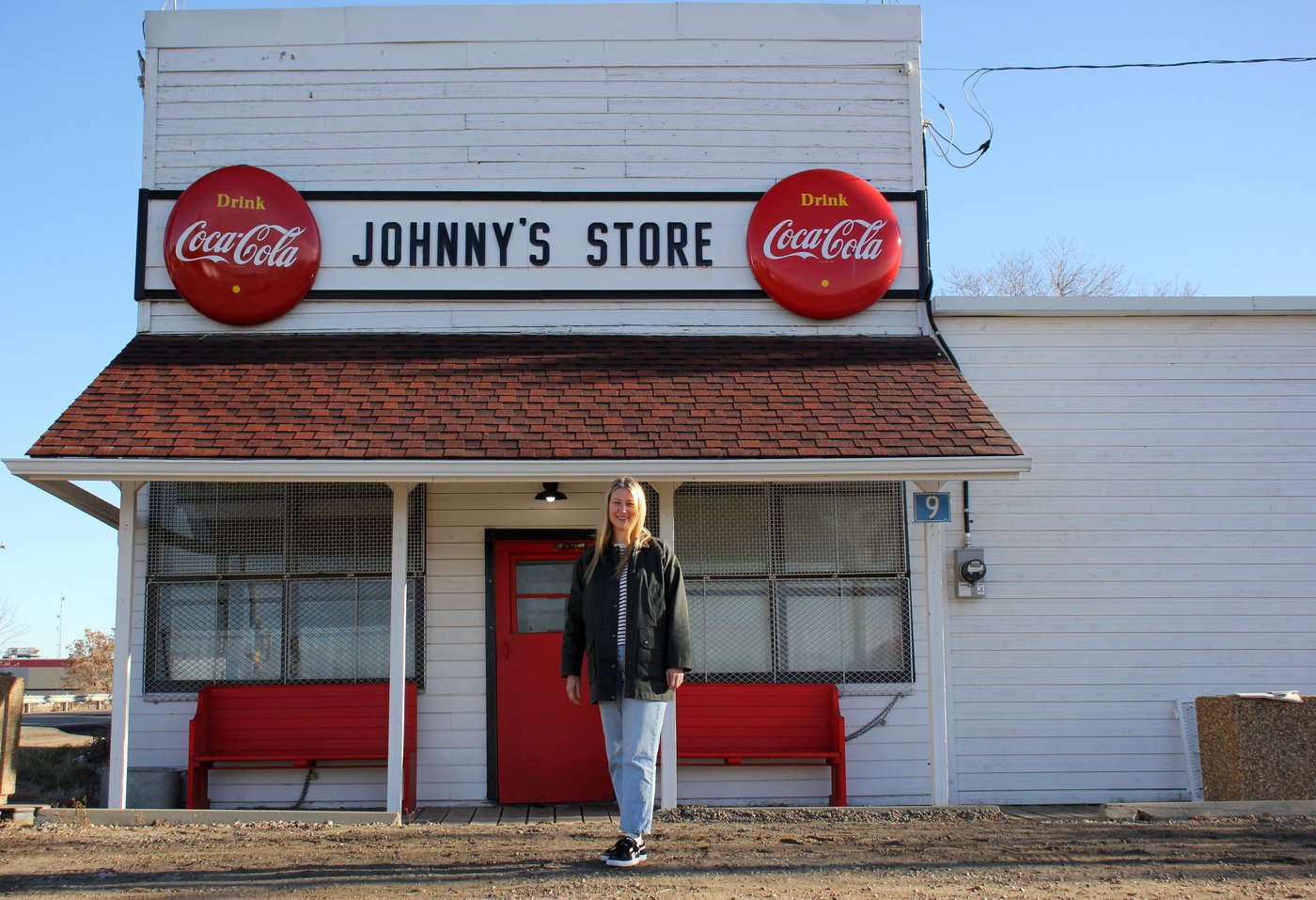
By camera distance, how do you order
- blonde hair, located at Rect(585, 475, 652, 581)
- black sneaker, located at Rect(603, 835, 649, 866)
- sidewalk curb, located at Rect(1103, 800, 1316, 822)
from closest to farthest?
black sneaker, located at Rect(603, 835, 649, 866) → blonde hair, located at Rect(585, 475, 652, 581) → sidewalk curb, located at Rect(1103, 800, 1316, 822)

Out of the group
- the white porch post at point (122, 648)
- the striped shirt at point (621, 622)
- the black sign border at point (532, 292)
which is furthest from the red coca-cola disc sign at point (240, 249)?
the striped shirt at point (621, 622)

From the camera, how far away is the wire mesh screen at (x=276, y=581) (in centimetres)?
840

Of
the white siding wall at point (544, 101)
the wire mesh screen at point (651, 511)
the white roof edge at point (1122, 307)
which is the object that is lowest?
the wire mesh screen at point (651, 511)

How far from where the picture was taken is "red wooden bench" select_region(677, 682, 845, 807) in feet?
27.2

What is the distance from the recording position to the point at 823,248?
8773mm

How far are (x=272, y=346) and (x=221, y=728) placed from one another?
266 cm

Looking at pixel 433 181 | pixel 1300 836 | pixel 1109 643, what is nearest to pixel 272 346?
pixel 433 181

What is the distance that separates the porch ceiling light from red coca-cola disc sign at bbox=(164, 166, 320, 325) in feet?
7.42

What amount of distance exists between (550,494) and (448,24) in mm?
3690

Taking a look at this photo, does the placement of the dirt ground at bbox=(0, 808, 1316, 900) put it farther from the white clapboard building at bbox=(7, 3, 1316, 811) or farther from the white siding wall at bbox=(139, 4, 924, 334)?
the white siding wall at bbox=(139, 4, 924, 334)

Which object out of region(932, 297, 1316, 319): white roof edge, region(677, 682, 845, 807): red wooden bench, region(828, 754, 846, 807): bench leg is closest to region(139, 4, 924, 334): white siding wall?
region(932, 297, 1316, 319): white roof edge

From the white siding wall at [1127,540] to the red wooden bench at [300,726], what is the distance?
13.1 feet

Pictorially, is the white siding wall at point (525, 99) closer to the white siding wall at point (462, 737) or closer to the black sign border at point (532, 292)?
the black sign border at point (532, 292)

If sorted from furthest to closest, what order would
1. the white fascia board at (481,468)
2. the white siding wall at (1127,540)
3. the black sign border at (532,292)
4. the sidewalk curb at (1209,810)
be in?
the black sign border at (532,292) → the white siding wall at (1127,540) → the white fascia board at (481,468) → the sidewalk curb at (1209,810)
